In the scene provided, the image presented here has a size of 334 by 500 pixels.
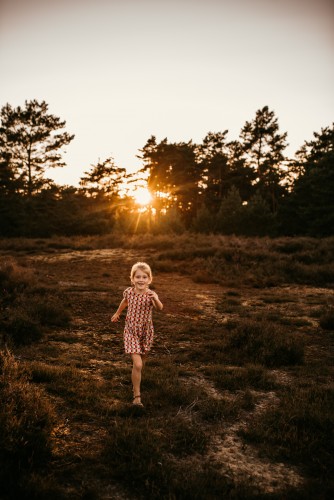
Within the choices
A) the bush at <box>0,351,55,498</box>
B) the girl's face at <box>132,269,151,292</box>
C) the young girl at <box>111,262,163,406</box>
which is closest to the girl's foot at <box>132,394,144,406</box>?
the young girl at <box>111,262,163,406</box>

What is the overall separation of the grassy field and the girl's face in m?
1.38

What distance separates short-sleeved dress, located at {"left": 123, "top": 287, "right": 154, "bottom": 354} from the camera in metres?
4.30

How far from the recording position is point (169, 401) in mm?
4223

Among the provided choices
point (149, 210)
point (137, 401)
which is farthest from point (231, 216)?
point (137, 401)

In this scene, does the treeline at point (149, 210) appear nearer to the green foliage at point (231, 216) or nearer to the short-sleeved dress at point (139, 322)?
the green foliage at point (231, 216)

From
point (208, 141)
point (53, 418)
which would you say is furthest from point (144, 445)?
point (208, 141)

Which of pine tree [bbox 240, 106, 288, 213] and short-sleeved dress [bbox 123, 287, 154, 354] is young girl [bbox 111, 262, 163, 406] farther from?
pine tree [bbox 240, 106, 288, 213]

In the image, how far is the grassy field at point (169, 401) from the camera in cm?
276

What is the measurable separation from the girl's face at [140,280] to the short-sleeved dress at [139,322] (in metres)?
0.08

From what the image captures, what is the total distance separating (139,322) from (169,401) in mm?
1069

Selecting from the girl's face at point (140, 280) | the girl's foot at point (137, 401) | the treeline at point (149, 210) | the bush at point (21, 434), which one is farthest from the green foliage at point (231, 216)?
the bush at point (21, 434)

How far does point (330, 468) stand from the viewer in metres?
2.99

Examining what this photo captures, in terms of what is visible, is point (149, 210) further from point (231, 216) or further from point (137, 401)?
point (137, 401)

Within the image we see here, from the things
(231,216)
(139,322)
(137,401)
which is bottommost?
(137,401)
